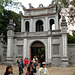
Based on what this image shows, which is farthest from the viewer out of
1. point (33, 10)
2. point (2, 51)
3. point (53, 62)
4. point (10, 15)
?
point (10, 15)

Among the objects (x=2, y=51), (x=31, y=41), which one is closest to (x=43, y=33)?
(x=31, y=41)

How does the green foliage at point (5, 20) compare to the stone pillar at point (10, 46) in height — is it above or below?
above

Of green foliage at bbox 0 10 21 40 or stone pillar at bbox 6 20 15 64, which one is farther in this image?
green foliage at bbox 0 10 21 40

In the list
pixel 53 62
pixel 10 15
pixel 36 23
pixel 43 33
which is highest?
pixel 10 15

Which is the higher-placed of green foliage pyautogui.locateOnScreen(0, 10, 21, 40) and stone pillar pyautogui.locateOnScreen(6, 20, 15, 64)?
green foliage pyautogui.locateOnScreen(0, 10, 21, 40)

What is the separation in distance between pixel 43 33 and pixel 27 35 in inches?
83.5

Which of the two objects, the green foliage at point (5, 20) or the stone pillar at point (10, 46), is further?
the green foliage at point (5, 20)

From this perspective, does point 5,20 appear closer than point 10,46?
No

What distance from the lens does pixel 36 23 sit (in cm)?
1827

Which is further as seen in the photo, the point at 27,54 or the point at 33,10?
the point at 33,10

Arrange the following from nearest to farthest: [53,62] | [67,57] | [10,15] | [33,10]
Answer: [67,57]
[53,62]
[33,10]
[10,15]

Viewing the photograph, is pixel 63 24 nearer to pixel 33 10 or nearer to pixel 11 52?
pixel 33 10

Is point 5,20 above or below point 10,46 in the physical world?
above

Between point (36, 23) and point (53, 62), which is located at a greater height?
point (36, 23)
